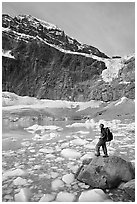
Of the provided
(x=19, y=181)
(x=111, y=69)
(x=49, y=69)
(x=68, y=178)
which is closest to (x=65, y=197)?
(x=68, y=178)

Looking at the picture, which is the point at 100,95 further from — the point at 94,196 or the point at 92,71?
the point at 94,196

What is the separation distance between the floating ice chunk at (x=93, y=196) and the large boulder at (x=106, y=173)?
0.36m

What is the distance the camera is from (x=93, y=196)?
4516 millimetres

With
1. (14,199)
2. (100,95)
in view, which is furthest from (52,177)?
(100,95)

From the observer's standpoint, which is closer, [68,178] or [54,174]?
[68,178]

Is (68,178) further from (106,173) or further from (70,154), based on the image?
(70,154)

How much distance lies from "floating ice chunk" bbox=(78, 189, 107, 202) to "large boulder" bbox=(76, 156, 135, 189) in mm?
355

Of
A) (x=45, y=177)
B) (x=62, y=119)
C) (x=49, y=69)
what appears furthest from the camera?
(x=49, y=69)

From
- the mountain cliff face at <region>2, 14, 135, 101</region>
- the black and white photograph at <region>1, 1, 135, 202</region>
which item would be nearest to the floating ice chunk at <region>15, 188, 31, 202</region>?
the black and white photograph at <region>1, 1, 135, 202</region>

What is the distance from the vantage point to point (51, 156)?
310 inches

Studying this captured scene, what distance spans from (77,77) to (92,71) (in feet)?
15.1

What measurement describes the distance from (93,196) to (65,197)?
575mm

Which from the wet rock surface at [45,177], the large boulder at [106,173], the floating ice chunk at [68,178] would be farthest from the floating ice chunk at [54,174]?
the large boulder at [106,173]

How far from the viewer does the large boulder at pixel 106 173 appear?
5.06 meters
